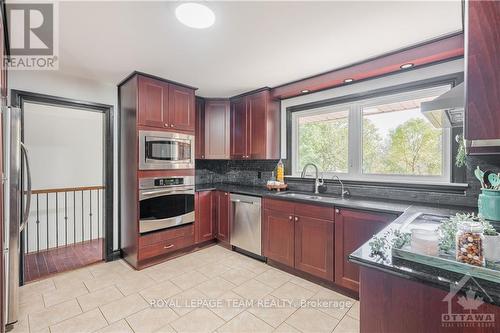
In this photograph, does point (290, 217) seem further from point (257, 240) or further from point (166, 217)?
point (166, 217)

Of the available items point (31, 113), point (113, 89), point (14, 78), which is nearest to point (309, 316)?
point (113, 89)

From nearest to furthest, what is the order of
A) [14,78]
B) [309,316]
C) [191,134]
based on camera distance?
1. [309,316]
2. [14,78]
3. [191,134]

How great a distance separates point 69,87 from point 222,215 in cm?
255

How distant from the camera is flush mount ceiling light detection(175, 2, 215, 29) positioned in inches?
62.3

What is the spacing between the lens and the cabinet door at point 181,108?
126 inches

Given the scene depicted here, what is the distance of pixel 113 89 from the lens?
128 inches

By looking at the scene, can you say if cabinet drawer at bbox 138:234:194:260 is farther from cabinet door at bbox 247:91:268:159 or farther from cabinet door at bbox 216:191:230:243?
cabinet door at bbox 247:91:268:159

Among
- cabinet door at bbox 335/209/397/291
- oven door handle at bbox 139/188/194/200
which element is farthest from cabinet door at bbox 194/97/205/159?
cabinet door at bbox 335/209/397/291

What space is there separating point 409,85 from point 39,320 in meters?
4.03

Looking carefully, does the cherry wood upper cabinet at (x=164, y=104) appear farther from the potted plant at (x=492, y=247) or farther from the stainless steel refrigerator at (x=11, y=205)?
the potted plant at (x=492, y=247)

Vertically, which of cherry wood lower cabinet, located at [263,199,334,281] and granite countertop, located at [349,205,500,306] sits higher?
granite countertop, located at [349,205,500,306]

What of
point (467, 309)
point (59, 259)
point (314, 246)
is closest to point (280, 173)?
point (314, 246)

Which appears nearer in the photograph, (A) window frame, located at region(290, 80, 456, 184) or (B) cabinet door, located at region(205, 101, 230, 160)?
(A) window frame, located at region(290, 80, 456, 184)

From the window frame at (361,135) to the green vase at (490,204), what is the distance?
57 centimetres
